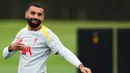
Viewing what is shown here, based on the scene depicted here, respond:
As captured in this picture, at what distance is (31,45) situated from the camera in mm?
4777

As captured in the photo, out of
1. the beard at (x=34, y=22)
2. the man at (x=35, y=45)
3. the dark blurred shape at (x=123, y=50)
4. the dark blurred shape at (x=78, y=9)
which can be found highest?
the beard at (x=34, y=22)

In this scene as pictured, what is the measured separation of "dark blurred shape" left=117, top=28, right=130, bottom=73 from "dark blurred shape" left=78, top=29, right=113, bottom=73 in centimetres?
15

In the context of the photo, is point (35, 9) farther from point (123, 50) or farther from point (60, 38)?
point (60, 38)

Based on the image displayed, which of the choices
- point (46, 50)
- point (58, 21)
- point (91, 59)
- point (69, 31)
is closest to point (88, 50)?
point (91, 59)

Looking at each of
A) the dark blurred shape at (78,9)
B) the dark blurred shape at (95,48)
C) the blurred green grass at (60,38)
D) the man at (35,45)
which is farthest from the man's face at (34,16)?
the dark blurred shape at (78,9)

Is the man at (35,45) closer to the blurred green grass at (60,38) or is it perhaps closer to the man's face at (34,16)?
the man's face at (34,16)

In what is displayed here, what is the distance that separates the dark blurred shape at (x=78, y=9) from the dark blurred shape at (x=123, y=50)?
1548 cm

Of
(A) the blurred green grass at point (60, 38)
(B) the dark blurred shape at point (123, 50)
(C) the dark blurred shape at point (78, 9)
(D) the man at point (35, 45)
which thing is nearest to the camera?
(D) the man at point (35, 45)

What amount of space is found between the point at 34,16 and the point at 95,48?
13.4 ft

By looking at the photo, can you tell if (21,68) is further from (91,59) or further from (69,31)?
(69,31)

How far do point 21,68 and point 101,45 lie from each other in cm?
411

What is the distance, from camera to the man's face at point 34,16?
4758 millimetres

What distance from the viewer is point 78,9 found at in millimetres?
24844

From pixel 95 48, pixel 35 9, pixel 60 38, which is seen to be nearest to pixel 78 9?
pixel 60 38
